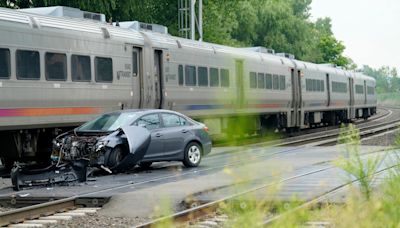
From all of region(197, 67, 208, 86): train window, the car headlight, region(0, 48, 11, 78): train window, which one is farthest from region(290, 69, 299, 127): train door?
region(0, 48, 11, 78): train window

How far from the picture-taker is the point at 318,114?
3825 cm

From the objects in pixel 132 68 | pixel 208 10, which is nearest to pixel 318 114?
pixel 208 10

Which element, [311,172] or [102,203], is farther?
[311,172]

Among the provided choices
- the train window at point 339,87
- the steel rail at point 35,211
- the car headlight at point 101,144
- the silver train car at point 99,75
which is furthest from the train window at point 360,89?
the steel rail at point 35,211

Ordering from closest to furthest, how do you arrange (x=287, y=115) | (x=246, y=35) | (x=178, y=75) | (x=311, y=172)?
(x=311, y=172), (x=178, y=75), (x=287, y=115), (x=246, y=35)

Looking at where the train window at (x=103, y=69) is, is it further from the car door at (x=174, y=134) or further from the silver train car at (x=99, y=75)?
the car door at (x=174, y=134)

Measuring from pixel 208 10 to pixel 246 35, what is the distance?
622 inches

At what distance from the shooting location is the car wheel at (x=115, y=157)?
48.6 ft

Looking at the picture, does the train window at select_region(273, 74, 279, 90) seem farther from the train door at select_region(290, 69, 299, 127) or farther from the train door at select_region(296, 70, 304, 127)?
the train door at select_region(296, 70, 304, 127)

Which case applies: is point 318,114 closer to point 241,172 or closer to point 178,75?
point 178,75

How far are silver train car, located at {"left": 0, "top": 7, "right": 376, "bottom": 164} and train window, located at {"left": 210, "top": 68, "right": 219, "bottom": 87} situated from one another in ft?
0.11

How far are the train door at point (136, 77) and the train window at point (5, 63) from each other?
508 cm

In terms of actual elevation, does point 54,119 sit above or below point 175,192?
above

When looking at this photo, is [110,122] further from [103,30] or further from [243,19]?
[243,19]
